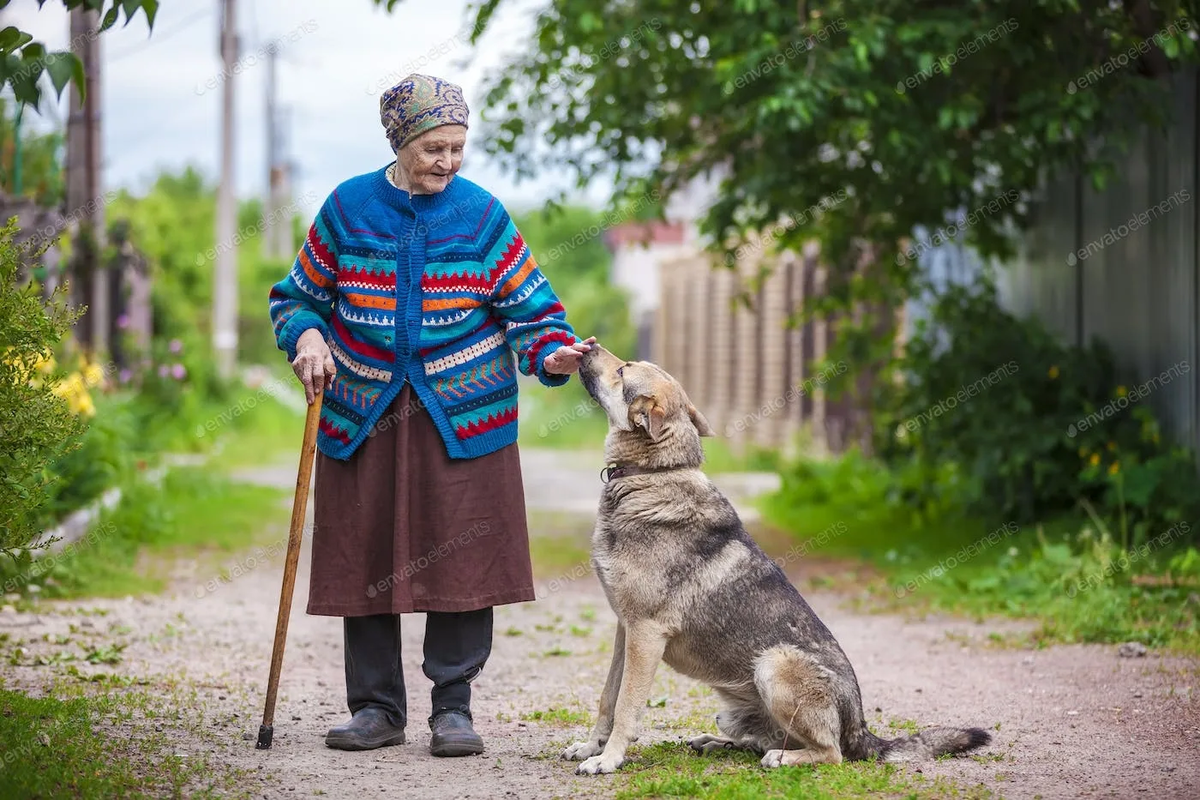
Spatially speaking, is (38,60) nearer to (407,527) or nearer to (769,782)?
(407,527)

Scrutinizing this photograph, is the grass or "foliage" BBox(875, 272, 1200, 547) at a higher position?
"foliage" BBox(875, 272, 1200, 547)

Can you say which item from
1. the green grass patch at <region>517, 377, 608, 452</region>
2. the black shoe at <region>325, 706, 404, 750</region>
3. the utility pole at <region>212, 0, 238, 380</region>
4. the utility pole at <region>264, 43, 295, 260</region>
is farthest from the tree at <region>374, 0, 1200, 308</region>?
the utility pole at <region>264, 43, 295, 260</region>

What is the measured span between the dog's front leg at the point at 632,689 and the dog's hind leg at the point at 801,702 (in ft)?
1.13

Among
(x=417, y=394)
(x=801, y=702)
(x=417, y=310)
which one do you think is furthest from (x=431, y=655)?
(x=801, y=702)

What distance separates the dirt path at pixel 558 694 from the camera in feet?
14.3

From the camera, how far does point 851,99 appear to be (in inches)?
309

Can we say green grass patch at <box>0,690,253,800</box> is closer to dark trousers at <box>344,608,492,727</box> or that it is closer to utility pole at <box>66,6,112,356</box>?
dark trousers at <box>344,608,492,727</box>

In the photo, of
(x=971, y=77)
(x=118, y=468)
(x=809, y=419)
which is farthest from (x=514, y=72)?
(x=809, y=419)

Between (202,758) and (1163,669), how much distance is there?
4.26 metres

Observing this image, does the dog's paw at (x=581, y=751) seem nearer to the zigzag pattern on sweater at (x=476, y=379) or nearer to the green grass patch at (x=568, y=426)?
the zigzag pattern on sweater at (x=476, y=379)

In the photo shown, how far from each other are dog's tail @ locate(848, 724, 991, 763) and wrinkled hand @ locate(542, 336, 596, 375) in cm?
155

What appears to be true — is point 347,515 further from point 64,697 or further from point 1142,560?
point 1142,560

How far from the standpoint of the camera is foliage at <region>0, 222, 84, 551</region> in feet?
15.2

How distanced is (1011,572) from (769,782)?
4.77 m
